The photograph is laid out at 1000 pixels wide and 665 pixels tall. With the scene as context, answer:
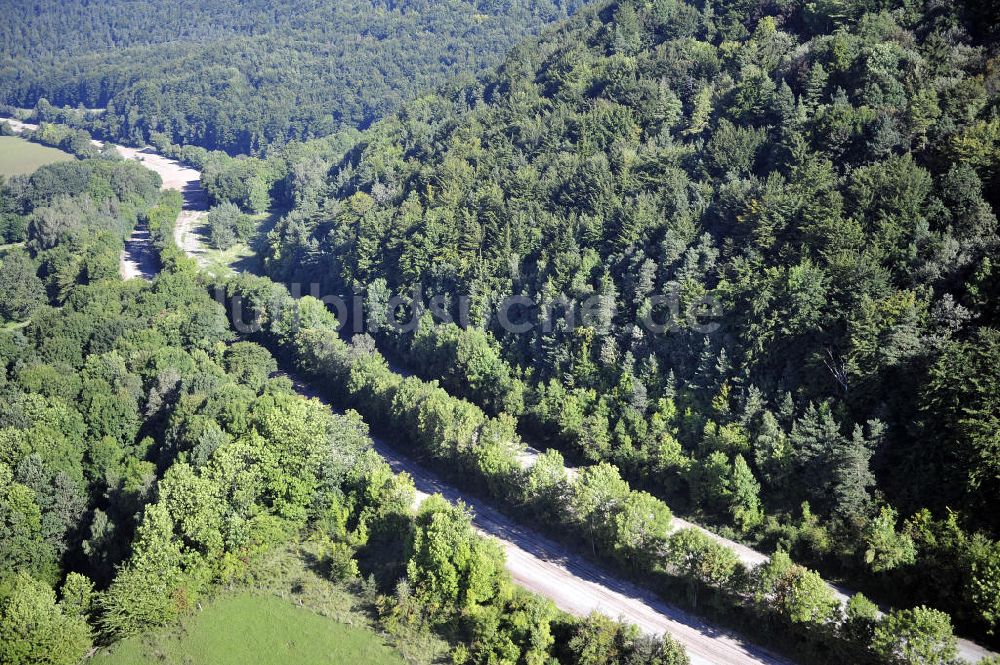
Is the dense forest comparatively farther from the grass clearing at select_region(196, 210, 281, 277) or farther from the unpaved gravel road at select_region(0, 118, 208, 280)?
the unpaved gravel road at select_region(0, 118, 208, 280)

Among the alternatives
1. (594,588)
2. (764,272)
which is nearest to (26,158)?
(764,272)

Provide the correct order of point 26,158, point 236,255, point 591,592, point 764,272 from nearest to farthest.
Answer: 1. point 591,592
2. point 764,272
3. point 236,255
4. point 26,158

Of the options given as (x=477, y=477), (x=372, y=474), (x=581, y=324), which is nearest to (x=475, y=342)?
(x=581, y=324)

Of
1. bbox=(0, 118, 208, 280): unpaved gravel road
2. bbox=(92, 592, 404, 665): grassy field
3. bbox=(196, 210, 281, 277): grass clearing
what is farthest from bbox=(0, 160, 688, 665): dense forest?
bbox=(0, 118, 208, 280): unpaved gravel road

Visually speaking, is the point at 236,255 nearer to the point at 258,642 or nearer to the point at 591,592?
the point at 258,642

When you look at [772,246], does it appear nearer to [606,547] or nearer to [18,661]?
[606,547]
